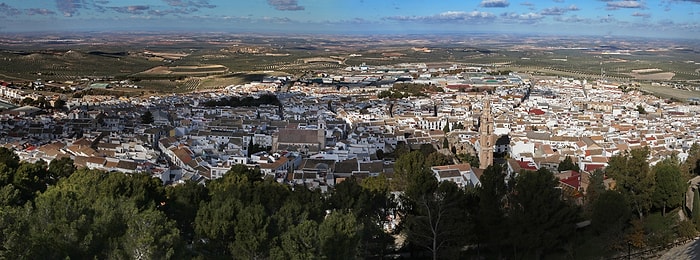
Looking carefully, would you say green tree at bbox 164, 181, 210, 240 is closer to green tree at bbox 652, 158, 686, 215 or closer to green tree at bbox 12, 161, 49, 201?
green tree at bbox 12, 161, 49, 201

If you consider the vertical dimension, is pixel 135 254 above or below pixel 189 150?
above

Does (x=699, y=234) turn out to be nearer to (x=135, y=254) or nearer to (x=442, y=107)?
(x=135, y=254)

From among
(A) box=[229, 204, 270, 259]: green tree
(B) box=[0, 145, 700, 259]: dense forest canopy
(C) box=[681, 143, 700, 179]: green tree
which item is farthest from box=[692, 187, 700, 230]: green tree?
(A) box=[229, 204, 270, 259]: green tree

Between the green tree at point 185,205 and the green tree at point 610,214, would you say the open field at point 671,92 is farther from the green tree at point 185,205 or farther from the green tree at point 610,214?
the green tree at point 185,205

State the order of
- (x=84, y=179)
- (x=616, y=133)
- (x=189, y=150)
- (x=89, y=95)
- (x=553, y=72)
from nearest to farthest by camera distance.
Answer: (x=84, y=179) → (x=189, y=150) → (x=616, y=133) → (x=89, y=95) → (x=553, y=72)

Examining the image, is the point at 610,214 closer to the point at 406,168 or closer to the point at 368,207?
the point at 368,207

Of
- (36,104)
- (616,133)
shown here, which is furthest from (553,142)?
(36,104)
